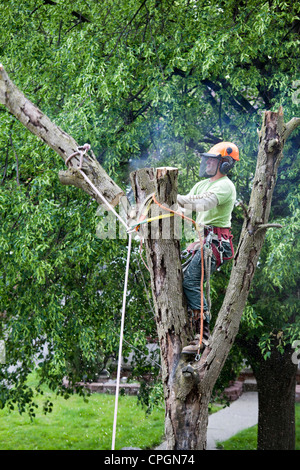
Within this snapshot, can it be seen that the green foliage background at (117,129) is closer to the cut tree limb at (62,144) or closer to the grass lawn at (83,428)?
the cut tree limb at (62,144)

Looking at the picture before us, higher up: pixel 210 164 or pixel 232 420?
pixel 210 164

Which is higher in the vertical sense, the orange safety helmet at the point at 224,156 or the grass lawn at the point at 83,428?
the orange safety helmet at the point at 224,156

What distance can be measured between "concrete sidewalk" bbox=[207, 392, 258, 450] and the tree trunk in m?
1.46

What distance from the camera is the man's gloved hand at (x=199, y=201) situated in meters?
4.13

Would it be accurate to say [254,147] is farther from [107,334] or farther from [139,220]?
[139,220]

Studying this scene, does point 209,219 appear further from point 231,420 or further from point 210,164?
point 231,420

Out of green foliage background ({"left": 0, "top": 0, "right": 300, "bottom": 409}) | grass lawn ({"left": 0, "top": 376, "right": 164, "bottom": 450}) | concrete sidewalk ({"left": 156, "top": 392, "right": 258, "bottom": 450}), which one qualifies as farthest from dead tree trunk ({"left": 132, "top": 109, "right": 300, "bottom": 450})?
concrete sidewalk ({"left": 156, "top": 392, "right": 258, "bottom": 450})

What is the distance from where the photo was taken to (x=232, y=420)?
37.7 ft

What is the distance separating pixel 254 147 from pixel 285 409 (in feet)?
13.5

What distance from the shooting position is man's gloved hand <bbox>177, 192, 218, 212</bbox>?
4133 mm

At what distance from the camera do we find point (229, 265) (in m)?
7.19

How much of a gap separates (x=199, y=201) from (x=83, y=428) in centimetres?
769

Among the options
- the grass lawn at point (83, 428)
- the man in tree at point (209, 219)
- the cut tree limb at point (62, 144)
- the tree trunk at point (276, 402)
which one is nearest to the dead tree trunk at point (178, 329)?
the man in tree at point (209, 219)

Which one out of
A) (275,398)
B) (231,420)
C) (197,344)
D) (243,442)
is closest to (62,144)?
(197,344)
